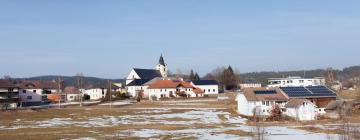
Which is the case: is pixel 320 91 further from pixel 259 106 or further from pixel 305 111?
pixel 305 111

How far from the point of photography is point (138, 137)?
135 feet

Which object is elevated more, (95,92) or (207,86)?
(207,86)

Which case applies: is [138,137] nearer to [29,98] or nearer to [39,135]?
[39,135]

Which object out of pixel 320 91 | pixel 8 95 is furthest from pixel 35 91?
pixel 320 91

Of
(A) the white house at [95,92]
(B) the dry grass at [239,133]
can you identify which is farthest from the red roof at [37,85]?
(B) the dry grass at [239,133]

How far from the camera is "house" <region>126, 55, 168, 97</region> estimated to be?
13088 centimetres

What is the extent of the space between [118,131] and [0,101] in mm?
53291

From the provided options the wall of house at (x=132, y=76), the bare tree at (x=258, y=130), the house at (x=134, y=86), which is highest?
the wall of house at (x=132, y=76)

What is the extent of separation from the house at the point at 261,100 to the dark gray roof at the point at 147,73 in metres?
76.4

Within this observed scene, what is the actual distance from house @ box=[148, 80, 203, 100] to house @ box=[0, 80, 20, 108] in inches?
1300

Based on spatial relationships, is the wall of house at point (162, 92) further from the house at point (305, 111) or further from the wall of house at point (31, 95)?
the house at point (305, 111)

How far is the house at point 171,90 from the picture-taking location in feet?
381

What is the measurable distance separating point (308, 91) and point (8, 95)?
60994mm

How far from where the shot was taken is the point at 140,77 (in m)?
140
